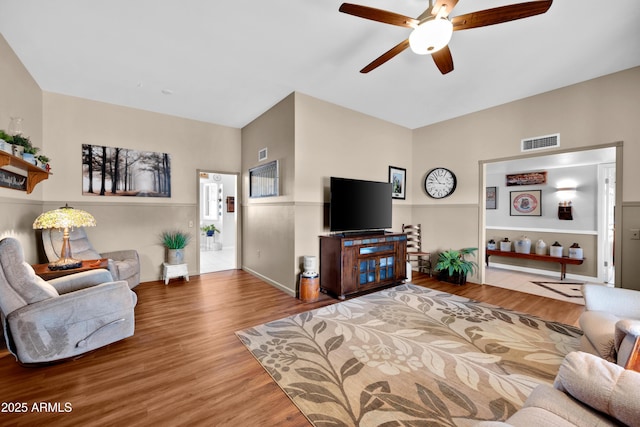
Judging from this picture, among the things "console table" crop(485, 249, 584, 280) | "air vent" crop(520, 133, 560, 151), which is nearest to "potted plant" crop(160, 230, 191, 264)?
"air vent" crop(520, 133, 560, 151)

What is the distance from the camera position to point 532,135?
397cm

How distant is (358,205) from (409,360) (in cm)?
242

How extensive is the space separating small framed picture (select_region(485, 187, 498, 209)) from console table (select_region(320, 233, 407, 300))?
349cm

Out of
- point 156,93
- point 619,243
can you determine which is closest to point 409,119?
point 619,243

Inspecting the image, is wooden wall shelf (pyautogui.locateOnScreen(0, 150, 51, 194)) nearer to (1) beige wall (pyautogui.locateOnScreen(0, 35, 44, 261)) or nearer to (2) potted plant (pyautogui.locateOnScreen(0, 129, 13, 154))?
(2) potted plant (pyautogui.locateOnScreen(0, 129, 13, 154))

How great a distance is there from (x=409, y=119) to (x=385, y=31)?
2.72m

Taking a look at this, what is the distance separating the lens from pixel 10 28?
2.50 metres

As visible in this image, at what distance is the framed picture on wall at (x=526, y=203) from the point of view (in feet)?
18.7

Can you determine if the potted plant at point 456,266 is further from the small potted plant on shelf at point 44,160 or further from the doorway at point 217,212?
the doorway at point 217,212

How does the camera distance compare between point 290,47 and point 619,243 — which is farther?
point 619,243

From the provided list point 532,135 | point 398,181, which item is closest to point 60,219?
point 398,181

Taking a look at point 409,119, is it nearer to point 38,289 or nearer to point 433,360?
point 433,360

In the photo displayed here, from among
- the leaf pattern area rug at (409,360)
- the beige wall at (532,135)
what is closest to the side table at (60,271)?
A: the leaf pattern area rug at (409,360)

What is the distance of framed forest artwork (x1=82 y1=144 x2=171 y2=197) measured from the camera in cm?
417
